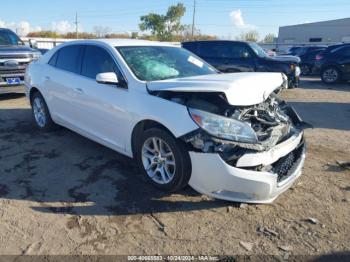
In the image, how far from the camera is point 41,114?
608cm

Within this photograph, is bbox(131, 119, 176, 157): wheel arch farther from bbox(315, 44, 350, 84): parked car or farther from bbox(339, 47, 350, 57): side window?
bbox(339, 47, 350, 57): side window

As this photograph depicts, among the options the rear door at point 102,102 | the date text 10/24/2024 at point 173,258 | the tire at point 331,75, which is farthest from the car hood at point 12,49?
the tire at point 331,75

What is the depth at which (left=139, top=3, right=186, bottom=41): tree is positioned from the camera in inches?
2559

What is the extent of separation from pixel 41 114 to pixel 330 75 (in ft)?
39.7

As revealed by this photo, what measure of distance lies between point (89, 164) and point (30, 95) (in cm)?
260

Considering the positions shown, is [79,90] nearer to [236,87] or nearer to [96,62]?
[96,62]

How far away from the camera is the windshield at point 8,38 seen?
10117 millimetres

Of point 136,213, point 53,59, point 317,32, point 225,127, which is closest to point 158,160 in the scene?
point 136,213

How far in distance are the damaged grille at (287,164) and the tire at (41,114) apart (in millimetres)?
4089

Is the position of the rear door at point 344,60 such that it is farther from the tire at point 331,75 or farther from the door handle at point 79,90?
the door handle at point 79,90

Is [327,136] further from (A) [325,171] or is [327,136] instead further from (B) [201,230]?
(B) [201,230]

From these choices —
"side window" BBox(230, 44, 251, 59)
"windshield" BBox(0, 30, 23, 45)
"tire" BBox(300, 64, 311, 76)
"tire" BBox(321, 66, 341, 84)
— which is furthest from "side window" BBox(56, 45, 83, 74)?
"tire" BBox(300, 64, 311, 76)

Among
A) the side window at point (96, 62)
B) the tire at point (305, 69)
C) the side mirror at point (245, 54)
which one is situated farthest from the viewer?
the tire at point (305, 69)

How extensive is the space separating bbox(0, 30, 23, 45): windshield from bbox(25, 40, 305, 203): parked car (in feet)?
21.0
